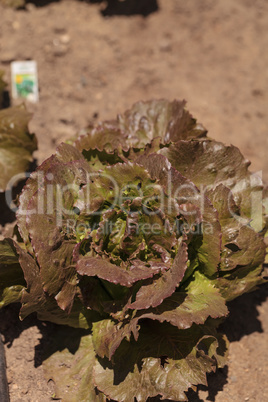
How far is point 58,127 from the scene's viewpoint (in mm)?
4086

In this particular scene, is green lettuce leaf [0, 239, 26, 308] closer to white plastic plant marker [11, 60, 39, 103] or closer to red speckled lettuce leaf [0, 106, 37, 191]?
red speckled lettuce leaf [0, 106, 37, 191]

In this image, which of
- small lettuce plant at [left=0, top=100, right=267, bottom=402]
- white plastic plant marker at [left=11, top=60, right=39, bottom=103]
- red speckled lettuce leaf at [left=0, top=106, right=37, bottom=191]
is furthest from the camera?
white plastic plant marker at [left=11, top=60, right=39, bottom=103]

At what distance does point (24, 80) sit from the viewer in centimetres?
422

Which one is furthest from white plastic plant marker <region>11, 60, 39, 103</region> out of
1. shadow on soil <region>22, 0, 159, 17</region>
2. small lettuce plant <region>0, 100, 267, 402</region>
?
small lettuce plant <region>0, 100, 267, 402</region>

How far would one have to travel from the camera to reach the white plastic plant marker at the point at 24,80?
419 cm

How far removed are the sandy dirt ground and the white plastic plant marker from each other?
82 mm

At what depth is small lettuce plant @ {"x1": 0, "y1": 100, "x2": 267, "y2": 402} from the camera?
239 centimetres

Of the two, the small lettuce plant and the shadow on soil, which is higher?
the shadow on soil

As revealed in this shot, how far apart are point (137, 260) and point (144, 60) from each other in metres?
2.70

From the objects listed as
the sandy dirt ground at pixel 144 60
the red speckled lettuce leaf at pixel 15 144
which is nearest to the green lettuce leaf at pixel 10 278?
the red speckled lettuce leaf at pixel 15 144

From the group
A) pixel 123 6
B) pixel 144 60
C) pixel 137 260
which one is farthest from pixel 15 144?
pixel 123 6

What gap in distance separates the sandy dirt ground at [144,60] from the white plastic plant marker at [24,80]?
8 centimetres

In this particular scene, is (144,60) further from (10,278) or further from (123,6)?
(10,278)

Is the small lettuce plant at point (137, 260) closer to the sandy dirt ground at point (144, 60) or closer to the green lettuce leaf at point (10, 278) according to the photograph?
the green lettuce leaf at point (10, 278)
